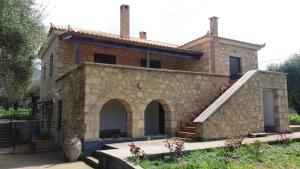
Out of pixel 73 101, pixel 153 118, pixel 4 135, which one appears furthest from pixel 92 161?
pixel 4 135

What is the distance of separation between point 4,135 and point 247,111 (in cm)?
1365

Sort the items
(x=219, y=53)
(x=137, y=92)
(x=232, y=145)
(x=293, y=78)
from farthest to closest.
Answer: (x=293, y=78), (x=219, y=53), (x=137, y=92), (x=232, y=145)

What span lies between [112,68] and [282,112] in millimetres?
8371

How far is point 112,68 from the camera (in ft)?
33.9

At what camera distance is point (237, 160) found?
7.47 m

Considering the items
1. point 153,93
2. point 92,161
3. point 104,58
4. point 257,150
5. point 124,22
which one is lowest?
point 92,161

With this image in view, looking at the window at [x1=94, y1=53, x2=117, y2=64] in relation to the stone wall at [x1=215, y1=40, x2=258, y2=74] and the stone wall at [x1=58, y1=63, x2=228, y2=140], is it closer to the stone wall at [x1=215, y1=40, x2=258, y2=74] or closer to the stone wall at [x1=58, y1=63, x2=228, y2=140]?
the stone wall at [x1=58, y1=63, x2=228, y2=140]

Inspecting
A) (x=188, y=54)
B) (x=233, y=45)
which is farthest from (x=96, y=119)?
(x=233, y=45)

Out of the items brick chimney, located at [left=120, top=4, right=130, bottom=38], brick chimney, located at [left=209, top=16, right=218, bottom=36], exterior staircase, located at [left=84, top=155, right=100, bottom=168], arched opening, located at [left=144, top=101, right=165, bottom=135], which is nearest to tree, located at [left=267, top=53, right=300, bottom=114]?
brick chimney, located at [left=209, top=16, right=218, bottom=36]

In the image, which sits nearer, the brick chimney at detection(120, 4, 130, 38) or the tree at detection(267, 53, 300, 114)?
the brick chimney at detection(120, 4, 130, 38)

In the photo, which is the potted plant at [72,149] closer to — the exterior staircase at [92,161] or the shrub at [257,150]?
the exterior staircase at [92,161]

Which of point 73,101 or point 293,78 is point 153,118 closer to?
point 73,101

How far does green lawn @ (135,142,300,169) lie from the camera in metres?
6.76

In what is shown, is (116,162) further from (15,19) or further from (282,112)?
(282,112)
